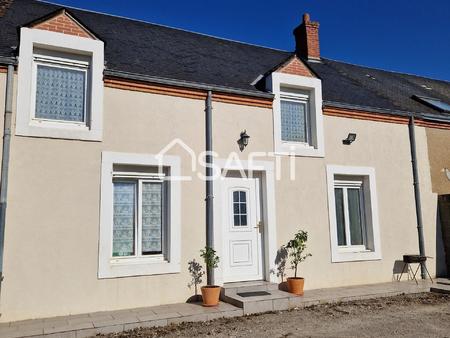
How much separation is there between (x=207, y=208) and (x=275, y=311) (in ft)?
7.09

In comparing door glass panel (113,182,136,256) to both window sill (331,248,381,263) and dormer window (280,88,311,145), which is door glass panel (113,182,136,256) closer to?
dormer window (280,88,311,145)

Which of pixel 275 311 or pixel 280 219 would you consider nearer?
pixel 275 311

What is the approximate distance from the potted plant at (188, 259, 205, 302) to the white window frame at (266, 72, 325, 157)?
2.82m

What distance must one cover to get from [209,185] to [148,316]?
8.43 ft

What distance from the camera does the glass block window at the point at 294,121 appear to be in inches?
338

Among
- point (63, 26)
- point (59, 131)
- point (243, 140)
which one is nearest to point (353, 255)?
point (243, 140)

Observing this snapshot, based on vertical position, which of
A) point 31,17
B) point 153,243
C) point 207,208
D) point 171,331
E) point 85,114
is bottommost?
point 171,331

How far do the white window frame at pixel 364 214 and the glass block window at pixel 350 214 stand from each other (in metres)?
0.04

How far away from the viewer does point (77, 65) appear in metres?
6.87

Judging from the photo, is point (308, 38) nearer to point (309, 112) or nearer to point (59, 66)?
point (309, 112)

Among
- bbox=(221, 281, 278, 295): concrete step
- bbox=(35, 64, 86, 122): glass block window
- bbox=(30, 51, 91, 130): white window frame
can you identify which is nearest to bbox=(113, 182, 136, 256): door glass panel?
bbox=(30, 51, 91, 130): white window frame

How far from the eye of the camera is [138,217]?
693cm

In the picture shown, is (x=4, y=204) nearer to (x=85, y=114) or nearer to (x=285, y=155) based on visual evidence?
(x=85, y=114)

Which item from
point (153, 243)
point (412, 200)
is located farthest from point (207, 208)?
point (412, 200)
